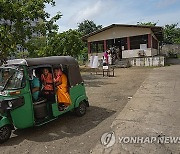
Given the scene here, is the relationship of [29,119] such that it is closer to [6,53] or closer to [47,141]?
[47,141]

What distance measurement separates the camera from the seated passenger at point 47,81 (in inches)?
256

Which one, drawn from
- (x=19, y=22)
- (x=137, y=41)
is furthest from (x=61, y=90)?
(x=137, y=41)

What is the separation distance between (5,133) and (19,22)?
9720 millimetres

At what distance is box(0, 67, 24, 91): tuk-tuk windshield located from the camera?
5648 millimetres

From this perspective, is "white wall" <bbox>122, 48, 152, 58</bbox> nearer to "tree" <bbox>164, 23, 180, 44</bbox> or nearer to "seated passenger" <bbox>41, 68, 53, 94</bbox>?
"seated passenger" <bbox>41, 68, 53, 94</bbox>

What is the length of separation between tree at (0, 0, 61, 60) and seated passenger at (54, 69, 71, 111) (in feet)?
22.9

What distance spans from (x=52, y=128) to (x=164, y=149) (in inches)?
122

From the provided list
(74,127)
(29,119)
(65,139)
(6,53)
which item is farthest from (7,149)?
(6,53)

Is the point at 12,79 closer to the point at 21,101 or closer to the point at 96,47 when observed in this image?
the point at 21,101

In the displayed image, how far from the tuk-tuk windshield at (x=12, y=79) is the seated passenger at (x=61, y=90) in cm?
113

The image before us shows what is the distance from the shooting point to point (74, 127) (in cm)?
634

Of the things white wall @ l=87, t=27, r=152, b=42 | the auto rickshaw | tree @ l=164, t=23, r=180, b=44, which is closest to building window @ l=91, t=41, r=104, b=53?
white wall @ l=87, t=27, r=152, b=42

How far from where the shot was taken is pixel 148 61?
937 inches

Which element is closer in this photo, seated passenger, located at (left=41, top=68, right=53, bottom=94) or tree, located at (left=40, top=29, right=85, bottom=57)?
seated passenger, located at (left=41, top=68, right=53, bottom=94)
